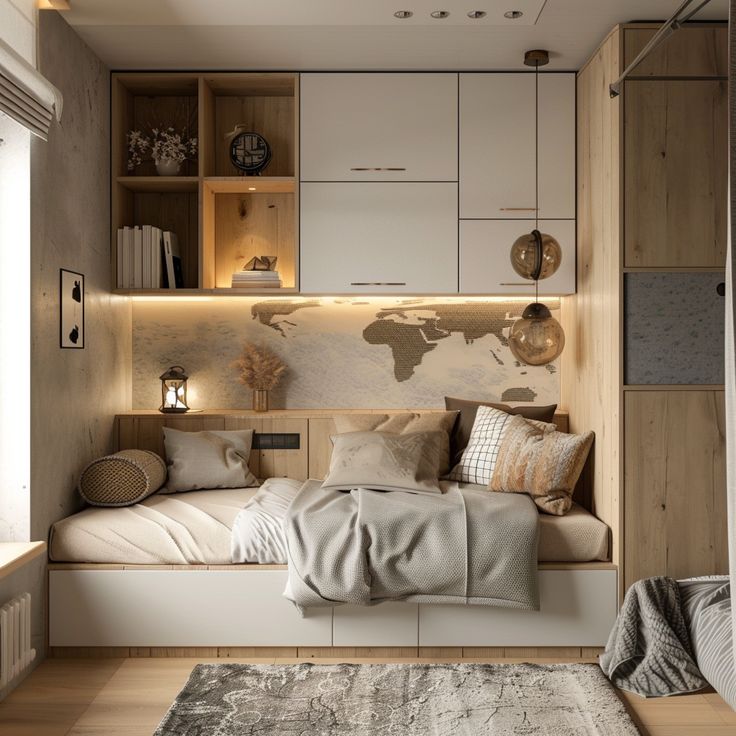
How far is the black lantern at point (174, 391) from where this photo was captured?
4.05 meters

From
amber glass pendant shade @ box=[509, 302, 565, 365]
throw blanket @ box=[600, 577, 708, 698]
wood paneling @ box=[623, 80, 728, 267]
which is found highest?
wood paneling @ box=[623, 80, 728, 267]

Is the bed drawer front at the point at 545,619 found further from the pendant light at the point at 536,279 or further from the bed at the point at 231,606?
the pendant light at the point at 536,279

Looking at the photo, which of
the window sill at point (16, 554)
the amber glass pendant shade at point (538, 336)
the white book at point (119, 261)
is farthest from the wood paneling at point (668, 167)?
the window sill at point (16, 554)

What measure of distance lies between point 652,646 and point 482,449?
107cm

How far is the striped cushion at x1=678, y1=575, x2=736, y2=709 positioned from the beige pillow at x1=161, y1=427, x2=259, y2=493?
77.9 inches

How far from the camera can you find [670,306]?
326 cm

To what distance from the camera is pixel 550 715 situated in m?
2.72

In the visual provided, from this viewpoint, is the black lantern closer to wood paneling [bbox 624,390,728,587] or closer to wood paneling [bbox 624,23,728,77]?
wood paneling [bbox 624,390,728,587]

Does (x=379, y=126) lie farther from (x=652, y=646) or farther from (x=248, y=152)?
(x=652, y=646)

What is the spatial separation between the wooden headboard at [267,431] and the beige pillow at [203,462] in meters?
0.11

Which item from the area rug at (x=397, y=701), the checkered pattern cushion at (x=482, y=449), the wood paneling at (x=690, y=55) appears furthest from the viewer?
the checkered pattern cushion at (x=482, y=449)

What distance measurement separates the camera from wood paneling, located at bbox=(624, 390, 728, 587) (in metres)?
3.24

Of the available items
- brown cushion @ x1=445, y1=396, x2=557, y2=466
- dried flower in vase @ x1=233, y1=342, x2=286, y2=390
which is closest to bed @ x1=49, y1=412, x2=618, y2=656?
brown cushion @ x1=445, y1=396, x2=557, y2=466

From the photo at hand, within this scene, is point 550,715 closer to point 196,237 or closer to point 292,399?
point 292,399
